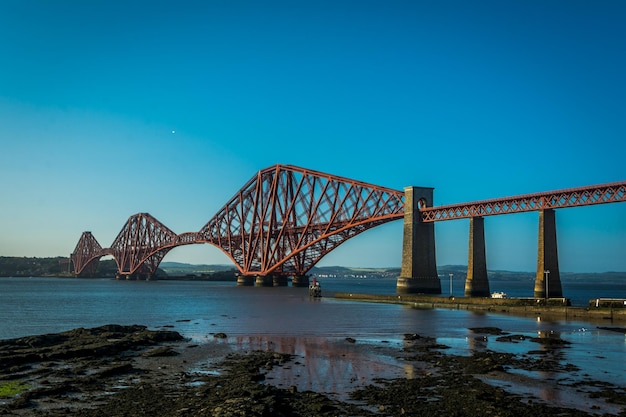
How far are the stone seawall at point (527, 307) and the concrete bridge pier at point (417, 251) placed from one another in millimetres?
8331

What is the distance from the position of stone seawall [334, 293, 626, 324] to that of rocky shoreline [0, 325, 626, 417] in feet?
67.6

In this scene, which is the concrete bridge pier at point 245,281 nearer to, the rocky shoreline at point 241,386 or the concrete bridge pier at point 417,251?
the concrete bridge pier at point 417,251

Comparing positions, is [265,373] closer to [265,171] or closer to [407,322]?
[407,322]

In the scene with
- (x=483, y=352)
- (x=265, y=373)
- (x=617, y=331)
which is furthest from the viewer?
(x=617, y=331)

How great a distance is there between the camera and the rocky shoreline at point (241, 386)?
1662 cm

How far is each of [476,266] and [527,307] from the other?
18698 mm

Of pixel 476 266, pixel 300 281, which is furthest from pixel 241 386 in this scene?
pixel 300 281

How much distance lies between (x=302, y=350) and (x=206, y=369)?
717 centimetres

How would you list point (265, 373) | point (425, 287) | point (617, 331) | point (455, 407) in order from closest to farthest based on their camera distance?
point (455, 407) < point (265, 373) < point (617, 331) < point (425, 287)

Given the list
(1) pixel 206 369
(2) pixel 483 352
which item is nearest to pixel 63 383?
(1) pixel 206 369

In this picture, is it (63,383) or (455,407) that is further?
(63,383)

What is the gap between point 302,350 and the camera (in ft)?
98.5

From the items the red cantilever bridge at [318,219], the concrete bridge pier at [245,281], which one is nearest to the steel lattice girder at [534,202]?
the red cantilever bridge at [318,219]

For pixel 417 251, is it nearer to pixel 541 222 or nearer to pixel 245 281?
pixel 541 222
